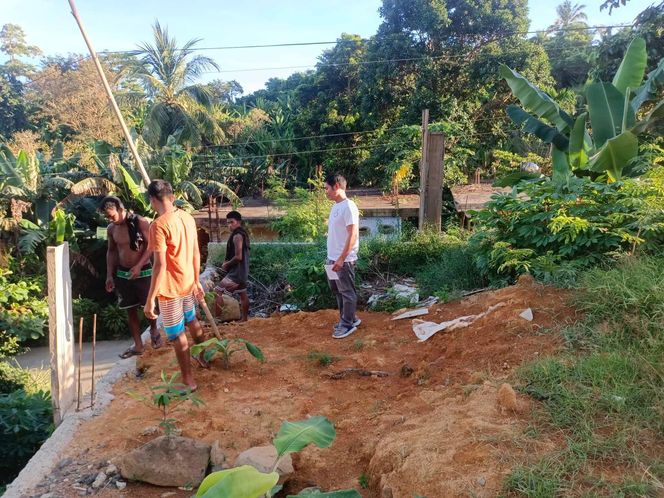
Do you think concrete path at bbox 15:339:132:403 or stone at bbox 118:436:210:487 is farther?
concrete path at bbox 15:339:132:403

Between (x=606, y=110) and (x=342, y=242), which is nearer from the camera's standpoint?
(x=342, y=242)

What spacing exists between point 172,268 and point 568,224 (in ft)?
12.2

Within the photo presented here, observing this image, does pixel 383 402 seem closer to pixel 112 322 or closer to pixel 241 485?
pixel 241 485

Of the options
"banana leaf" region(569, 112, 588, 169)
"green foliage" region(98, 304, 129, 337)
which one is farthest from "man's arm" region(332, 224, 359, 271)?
"green foliage" region(98, 304, 129, 337)

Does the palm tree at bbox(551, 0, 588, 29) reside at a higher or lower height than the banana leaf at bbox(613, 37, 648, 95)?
higher

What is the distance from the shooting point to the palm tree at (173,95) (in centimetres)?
1873

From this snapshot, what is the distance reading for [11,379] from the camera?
6.89 metres

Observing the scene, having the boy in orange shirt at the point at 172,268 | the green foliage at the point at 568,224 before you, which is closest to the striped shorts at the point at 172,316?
the boy in orange shirt at the point at 172,268

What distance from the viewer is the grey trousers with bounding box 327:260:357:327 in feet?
16.3

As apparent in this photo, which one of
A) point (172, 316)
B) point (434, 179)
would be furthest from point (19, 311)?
point (434, 179)

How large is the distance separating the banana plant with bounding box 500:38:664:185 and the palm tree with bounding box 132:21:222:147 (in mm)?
14107

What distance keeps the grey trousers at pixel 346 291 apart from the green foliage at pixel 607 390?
2098mm

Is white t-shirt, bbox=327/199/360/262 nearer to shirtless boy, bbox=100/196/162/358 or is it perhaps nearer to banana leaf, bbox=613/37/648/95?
shirtless boy, bbox=100/196/162/358

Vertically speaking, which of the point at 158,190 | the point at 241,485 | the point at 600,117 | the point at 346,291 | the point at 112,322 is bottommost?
the point at 112,322
